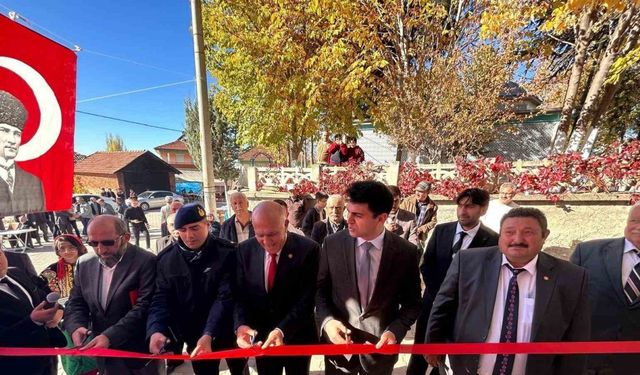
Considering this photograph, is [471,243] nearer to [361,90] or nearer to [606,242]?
[606,242]

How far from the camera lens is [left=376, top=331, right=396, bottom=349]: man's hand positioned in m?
1.87

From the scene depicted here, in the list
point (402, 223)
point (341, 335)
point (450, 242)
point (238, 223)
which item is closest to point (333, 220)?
point (402, 223)

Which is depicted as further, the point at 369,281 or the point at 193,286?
the point at 193,286

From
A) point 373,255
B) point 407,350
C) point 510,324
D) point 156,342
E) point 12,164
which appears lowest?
point 407,350

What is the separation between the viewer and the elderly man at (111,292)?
2.14 m

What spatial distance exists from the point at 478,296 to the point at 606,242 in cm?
124

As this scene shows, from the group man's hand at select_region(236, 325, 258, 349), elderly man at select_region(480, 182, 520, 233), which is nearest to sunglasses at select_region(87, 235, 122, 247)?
man's hand at select_region(236, 325, 258, 349)

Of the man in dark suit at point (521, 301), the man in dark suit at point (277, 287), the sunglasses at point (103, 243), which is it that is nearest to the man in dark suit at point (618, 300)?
the man in dark suit at point (521, 301)

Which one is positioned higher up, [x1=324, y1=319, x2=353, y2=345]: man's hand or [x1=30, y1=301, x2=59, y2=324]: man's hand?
[x1=30, y1=301, x2=59, y2=324]: man's hand

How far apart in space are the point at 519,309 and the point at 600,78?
9.71 meters

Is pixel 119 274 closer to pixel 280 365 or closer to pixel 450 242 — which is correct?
pixel 280 365

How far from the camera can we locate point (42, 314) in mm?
2070

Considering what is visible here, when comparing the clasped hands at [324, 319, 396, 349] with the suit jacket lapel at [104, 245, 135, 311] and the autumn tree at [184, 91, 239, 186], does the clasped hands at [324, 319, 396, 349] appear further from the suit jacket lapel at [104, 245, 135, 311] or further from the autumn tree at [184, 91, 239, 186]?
the autumn tree at [184, 91, 239, 186]

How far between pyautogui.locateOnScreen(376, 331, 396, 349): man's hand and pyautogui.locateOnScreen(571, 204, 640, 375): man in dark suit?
1356 millimetres
